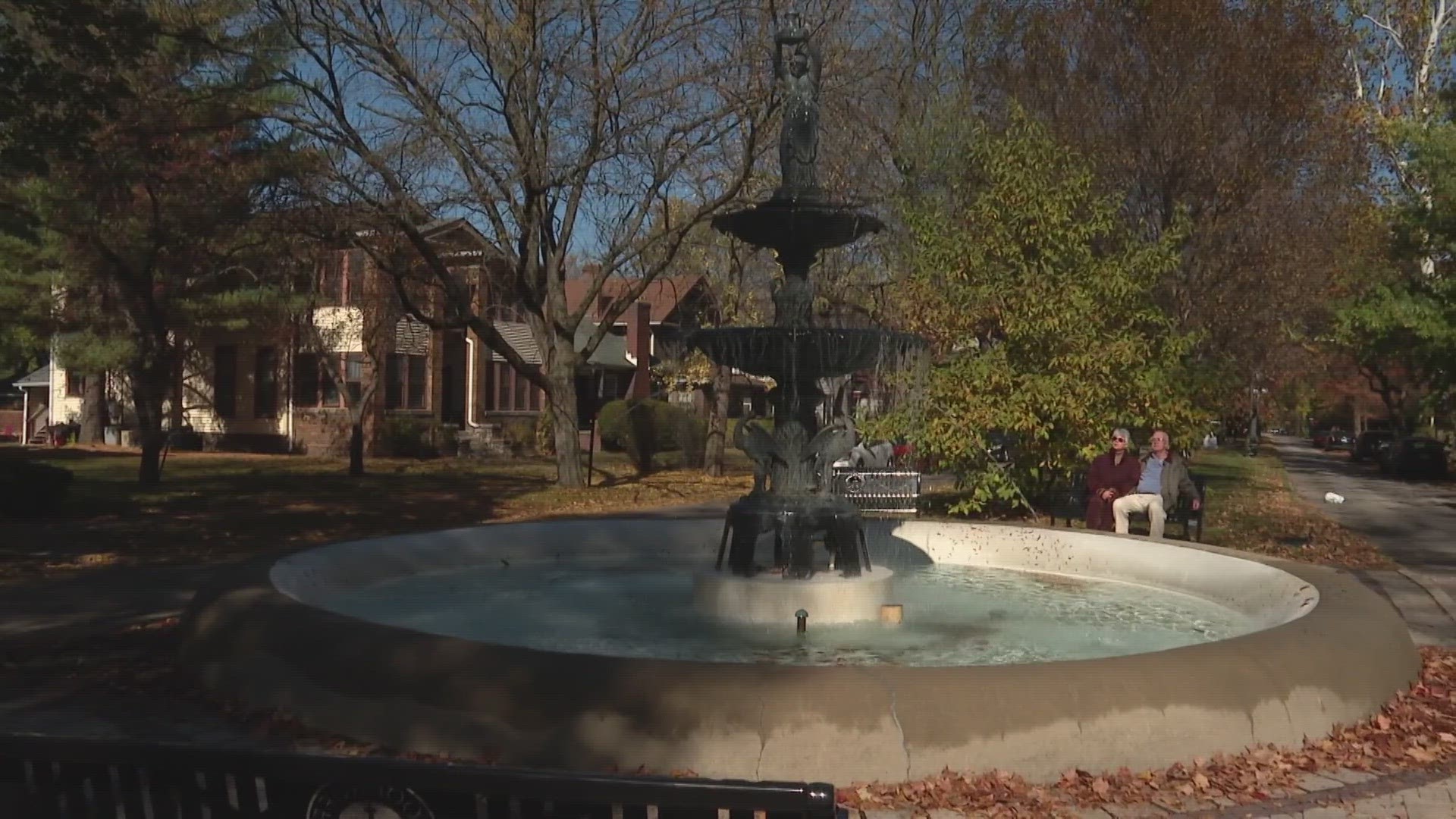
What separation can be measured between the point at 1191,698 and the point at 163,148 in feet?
62.5

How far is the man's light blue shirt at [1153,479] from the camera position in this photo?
1406 centimetres

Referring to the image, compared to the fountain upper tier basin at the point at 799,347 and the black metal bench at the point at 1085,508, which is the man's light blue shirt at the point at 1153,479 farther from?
the fountain upper tier basin at the point at 799,347

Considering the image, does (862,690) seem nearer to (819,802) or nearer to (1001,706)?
(1001,706)

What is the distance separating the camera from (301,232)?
2183 centimetres

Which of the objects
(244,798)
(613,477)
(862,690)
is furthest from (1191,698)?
(613,477)

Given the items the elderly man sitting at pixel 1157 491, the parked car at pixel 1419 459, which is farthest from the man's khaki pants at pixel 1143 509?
the parked car at pixel 1419 459

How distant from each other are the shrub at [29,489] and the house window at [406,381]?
22200 mm

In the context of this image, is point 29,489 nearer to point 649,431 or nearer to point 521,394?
point 649,431

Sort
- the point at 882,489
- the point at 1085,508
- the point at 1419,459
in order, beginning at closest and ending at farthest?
the point at 1085,508, the point at 882,489, the point at 1419,459

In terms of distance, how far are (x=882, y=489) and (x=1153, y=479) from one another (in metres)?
5.50

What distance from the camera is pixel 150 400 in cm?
2464

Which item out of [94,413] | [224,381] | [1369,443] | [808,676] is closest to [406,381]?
[224,381]

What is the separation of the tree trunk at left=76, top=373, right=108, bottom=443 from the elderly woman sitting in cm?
4159

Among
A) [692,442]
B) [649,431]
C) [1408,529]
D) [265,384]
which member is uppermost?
[265,384]
